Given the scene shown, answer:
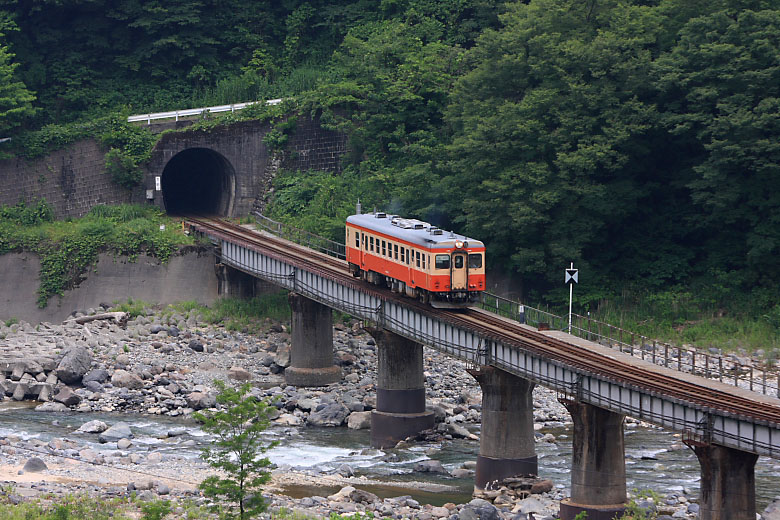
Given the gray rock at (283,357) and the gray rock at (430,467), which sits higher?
the gray rock at (283,357)

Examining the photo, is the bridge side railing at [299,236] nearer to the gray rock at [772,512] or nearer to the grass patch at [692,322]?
the grass patch at [692,322]

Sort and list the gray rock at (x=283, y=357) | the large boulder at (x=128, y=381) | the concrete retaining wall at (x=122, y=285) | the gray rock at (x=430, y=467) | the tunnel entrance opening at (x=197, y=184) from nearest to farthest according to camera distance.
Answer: the gray rock at (x=430, y=467)
the large boulder at (x=128, y=381)
the gray rock at (x=283, y=357)
the concrete retaining wall at (x=122, y=285)
the tunnel entrance opening at (x=197, y=184)

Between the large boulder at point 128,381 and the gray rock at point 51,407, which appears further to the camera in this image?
the large boulder at point 128,381

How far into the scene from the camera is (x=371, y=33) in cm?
10244

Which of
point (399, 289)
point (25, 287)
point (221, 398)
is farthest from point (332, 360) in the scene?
point (221, 398)

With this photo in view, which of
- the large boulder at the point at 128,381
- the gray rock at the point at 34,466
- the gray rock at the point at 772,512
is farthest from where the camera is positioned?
the large boulder at the point at 128,381

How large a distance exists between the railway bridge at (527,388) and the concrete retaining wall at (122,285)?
7451mm

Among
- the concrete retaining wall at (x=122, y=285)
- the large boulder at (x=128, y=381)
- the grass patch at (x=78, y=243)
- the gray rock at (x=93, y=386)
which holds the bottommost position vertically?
the gray rock at (x=93, y=386)

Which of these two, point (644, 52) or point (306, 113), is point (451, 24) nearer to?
point (306, 113)

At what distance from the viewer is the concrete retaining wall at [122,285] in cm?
8581

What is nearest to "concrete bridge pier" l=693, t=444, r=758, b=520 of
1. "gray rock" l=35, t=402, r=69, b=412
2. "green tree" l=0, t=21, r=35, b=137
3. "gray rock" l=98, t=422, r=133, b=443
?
"gray rock" l=98, t=422, r=133, b=443

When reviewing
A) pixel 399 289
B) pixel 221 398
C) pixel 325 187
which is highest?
pixel 325 187

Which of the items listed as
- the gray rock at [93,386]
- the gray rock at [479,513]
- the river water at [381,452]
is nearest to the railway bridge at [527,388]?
the river water at [381,452]

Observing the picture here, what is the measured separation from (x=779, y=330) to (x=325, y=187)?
3374 cm
